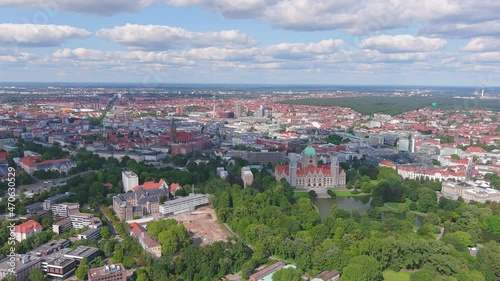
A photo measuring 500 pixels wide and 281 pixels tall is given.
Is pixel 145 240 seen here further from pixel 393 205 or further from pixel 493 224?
pixel 493 224

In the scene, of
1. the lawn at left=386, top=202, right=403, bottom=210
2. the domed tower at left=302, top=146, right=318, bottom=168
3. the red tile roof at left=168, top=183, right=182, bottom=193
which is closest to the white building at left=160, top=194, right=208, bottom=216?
the red tile roof at left=168, top=183, right=182, bottom=193

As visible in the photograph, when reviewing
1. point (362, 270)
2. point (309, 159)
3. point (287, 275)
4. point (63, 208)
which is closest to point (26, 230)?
point (63, 208)

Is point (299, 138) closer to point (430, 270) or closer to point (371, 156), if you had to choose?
point (371, 156)

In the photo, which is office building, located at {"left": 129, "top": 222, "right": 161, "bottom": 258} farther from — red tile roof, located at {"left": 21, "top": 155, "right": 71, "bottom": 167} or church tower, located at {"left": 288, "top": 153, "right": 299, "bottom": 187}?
red tile roof, located at {"left": 21, "top": 155, "right": 71, "bottom": 167}

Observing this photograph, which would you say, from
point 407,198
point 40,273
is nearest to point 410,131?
point 407,198

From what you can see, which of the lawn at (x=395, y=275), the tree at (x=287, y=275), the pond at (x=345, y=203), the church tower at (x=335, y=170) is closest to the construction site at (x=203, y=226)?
the tree at (x=287, y=275)

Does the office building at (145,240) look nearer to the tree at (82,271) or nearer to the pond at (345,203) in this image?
the tree at (82,271)
